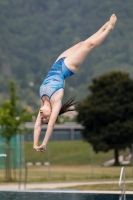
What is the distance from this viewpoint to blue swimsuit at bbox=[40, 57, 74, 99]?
1228 cm

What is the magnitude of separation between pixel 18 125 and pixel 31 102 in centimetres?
11832

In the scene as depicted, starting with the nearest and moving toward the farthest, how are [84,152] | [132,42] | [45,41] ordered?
[84,152], [132,42], [45,41]

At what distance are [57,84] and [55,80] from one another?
0.42 ft

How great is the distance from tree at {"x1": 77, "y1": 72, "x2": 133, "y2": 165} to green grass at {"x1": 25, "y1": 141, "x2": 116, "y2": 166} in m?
5.98

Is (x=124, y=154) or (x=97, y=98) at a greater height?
(x=97, y=98)

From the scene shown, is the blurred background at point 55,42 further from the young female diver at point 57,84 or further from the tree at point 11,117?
the young female diver at point 57,84

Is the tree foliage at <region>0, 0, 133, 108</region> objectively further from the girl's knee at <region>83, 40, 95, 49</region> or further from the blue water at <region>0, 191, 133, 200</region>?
the girl's knee at <region>83, 40, 95, 49</region>

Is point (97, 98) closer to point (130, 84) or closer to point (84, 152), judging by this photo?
point (130, 84)

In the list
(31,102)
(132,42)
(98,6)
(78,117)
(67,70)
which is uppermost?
(98,6)

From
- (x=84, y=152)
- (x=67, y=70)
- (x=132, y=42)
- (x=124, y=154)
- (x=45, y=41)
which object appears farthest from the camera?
(x=45, y=41)

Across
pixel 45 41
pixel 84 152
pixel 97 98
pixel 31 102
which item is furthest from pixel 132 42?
pixel 97 98

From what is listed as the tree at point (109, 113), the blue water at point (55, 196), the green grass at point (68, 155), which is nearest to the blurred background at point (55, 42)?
the green grass at point (68, 155)

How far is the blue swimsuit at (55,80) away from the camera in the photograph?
12281 millimetres

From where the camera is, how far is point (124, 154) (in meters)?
58.8
